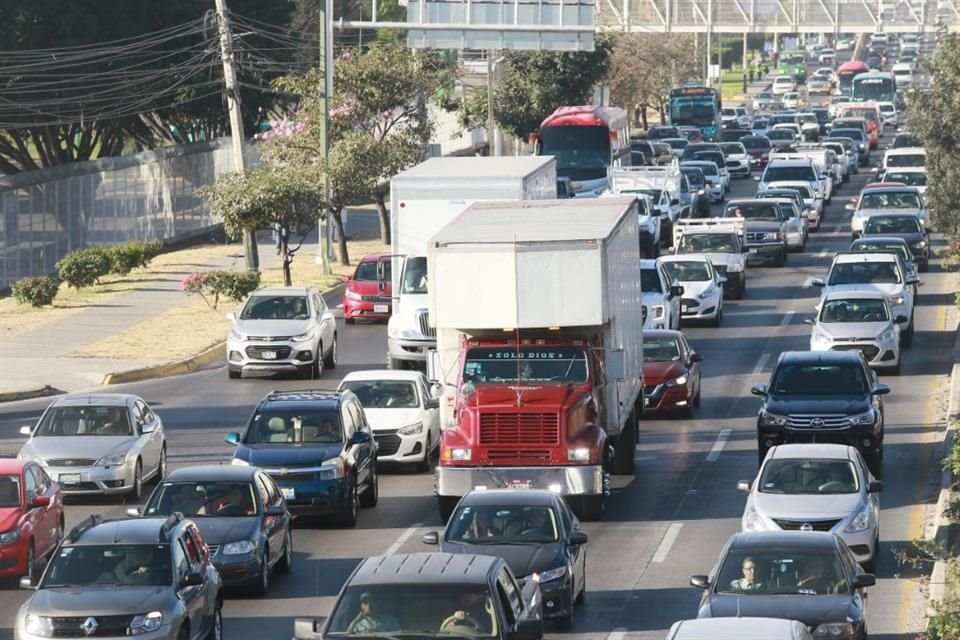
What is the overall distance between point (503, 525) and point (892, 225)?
1423 inches

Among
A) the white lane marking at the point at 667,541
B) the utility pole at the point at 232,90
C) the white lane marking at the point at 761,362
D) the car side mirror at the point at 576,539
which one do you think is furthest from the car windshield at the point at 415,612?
the utility pole at the point at 232,90

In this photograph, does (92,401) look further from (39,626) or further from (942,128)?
(942,128)

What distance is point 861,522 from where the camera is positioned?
24.2 meters

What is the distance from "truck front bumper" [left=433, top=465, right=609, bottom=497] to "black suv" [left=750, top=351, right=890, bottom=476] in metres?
3.89

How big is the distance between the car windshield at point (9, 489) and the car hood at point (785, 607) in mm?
8786

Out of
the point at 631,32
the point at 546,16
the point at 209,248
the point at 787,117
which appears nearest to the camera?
the point at 546,16

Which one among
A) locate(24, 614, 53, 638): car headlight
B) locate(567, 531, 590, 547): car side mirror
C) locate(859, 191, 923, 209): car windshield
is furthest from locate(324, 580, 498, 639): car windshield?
locate(859, 191, 923, 209): car windshield

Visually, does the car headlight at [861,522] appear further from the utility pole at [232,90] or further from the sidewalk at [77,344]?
the utility pole at [232,90]

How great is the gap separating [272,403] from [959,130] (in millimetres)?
16354

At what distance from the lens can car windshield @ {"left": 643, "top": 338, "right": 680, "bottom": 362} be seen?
36.4 m

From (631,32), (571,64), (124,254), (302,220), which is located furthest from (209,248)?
(631,32)

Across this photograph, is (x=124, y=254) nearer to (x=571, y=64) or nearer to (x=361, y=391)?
(x=361, y=391)

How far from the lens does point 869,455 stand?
30.5 metres

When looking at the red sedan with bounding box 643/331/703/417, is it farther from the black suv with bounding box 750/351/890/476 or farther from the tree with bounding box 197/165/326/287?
the tree with bounding box 197/165/326/287
